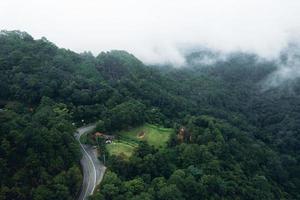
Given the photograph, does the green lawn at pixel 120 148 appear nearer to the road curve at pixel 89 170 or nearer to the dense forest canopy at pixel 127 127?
the dense forest canopy at pixel 127 127

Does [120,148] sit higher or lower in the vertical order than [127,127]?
lower

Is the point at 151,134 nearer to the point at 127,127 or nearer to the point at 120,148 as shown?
the point at 127,127

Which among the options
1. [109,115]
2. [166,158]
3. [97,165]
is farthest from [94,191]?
[109,115]

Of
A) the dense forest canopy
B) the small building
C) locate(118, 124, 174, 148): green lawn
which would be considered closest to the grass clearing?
locate(118, 124, 174, 148): green lawn

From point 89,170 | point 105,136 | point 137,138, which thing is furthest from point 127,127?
point 89,170

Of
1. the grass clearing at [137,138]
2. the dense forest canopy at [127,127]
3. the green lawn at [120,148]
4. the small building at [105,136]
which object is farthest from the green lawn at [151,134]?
the green lawn at [120,148]

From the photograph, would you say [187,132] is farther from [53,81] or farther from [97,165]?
[53,81]
